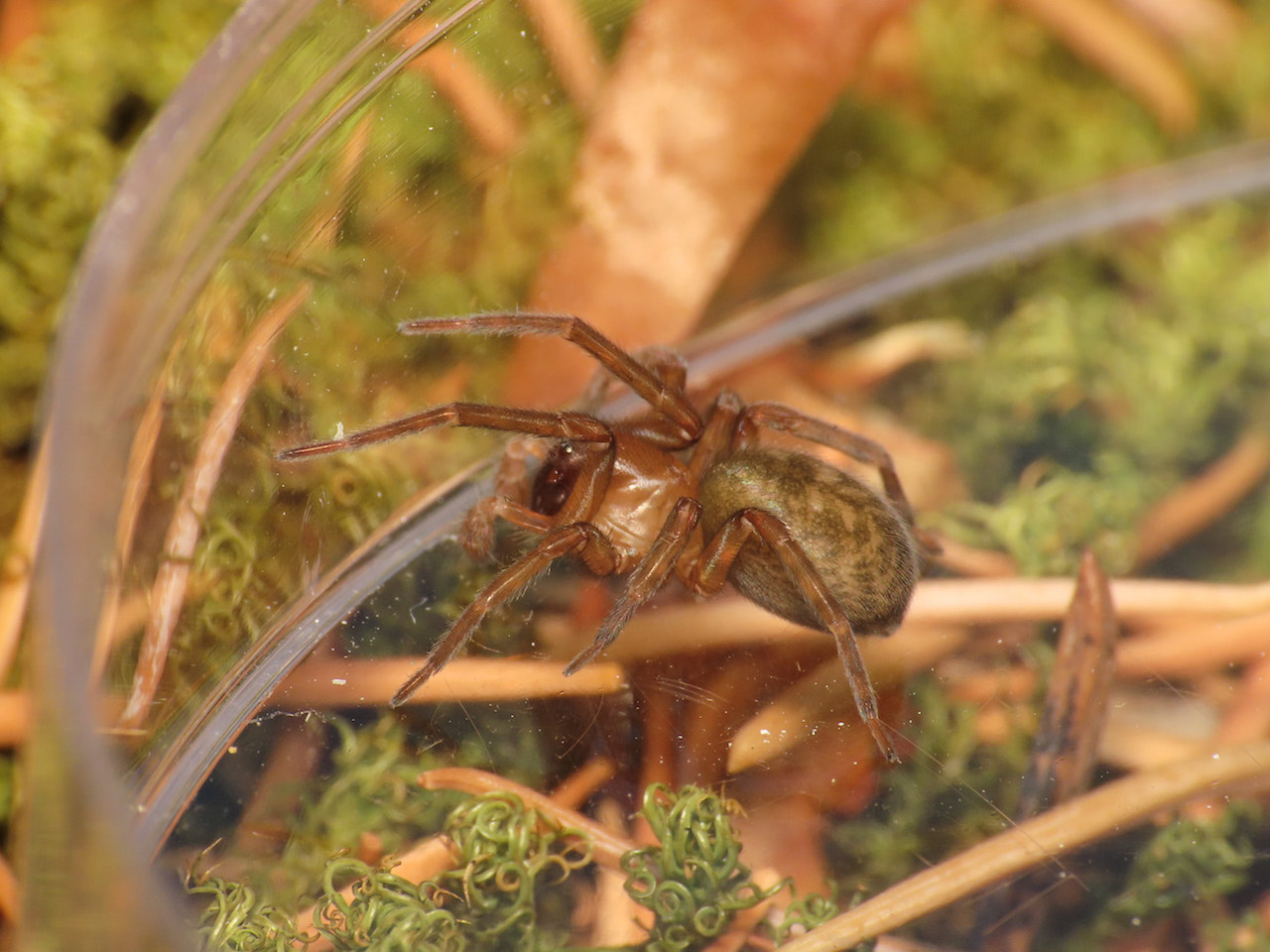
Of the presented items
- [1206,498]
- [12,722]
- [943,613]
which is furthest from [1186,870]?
[12,722]

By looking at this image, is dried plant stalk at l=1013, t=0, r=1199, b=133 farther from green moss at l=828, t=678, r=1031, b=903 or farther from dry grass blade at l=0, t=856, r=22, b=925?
dry grass blade at l=0, t=856, r=22, b=925

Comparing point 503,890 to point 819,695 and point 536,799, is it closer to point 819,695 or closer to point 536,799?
point 536,799

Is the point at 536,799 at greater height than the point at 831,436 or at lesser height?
lesser

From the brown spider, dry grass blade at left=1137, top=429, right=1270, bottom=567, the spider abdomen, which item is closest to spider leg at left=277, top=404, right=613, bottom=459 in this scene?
the brown spider

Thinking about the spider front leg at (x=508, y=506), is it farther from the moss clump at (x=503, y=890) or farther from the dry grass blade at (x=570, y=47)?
the dry grass blade at (x=570, y=47)

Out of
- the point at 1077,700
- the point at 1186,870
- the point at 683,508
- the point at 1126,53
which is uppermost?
the point at 1126,53

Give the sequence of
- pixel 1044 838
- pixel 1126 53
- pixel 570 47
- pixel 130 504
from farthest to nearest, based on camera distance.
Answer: pixel 1126 53, pixel 570 47, pixel 1044 838, pixel 130 504

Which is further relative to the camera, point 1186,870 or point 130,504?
point 1186,870
